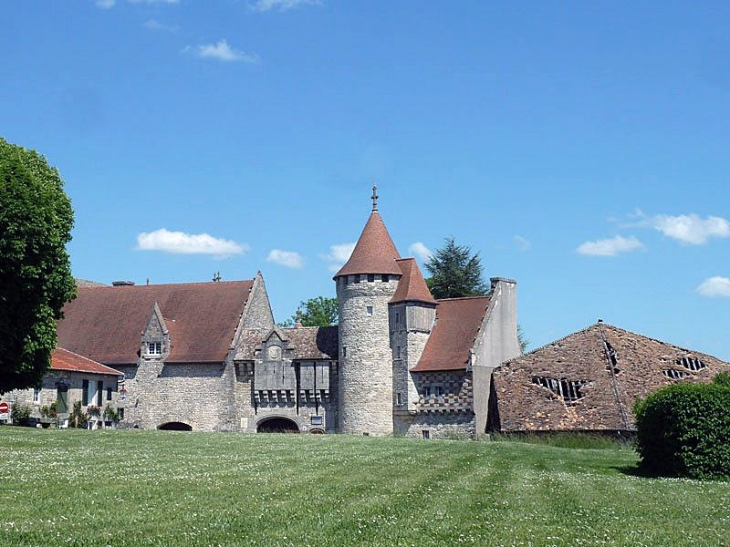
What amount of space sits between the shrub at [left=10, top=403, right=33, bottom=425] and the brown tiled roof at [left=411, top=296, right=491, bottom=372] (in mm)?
21526

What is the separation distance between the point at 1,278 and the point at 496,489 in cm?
2083

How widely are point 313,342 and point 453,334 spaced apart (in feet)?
29.8

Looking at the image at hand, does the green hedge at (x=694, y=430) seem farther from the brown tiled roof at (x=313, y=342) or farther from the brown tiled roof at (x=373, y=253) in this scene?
the brown tiled roof at (x=313, y=342)

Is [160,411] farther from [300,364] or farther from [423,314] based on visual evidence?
[423,314]

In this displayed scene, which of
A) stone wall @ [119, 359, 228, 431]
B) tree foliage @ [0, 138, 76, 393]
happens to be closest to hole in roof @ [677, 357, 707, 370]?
stone wall @ [119, 359, 228, 431]

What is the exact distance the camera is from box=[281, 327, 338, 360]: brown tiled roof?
5859 centimetres

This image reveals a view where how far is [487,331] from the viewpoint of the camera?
183 ft

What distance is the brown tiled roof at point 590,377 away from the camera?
159ft

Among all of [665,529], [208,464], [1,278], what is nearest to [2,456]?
[208,464]

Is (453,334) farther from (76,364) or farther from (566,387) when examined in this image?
(76,364)

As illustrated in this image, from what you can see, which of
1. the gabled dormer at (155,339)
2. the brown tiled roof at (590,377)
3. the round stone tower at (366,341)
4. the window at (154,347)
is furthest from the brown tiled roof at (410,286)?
the window at (154,347)

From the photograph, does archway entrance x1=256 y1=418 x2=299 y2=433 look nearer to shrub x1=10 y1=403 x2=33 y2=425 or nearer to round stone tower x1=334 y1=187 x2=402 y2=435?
round stone tower x1=334 y1=187 x2=402 y2=435

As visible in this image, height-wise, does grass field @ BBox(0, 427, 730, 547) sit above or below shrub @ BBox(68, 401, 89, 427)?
below

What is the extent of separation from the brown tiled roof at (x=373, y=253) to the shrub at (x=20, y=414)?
62.2 ft
